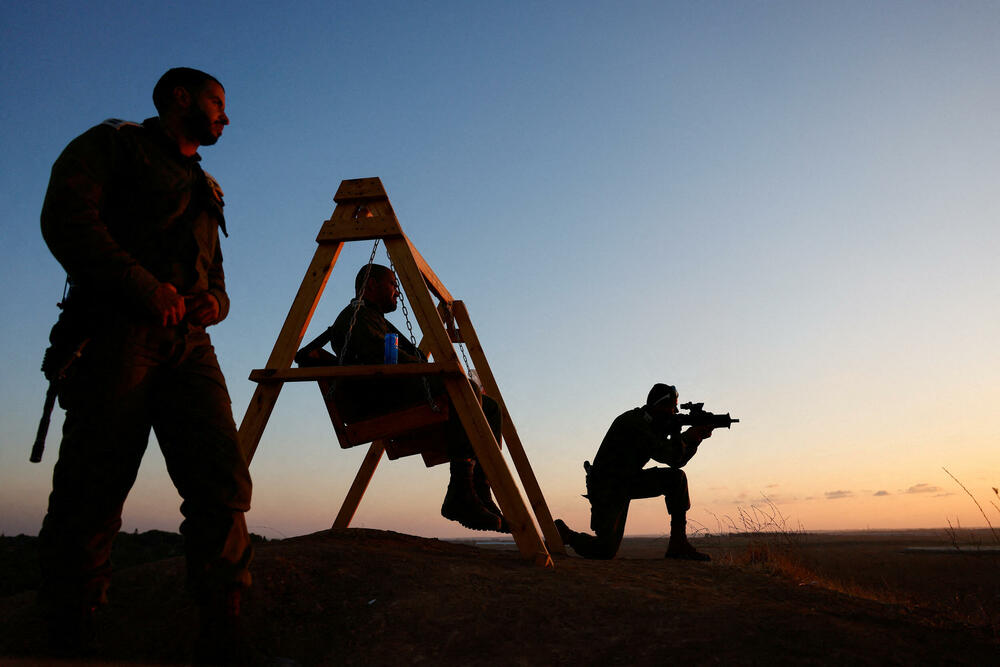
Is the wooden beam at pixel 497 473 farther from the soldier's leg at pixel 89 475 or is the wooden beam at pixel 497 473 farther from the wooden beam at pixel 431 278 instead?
the soldier's leg at pixel 89 475

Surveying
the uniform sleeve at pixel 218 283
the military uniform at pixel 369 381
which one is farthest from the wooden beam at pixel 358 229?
the uniform sleeve at pixel 218 283

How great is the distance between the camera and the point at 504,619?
3.10 m

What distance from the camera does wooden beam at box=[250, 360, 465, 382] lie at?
414 cm

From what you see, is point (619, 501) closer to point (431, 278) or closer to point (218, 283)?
point (431, 278)

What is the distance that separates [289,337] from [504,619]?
2.23 meters

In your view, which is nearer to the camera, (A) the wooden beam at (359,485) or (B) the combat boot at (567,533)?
(A) the wooden beam at (359,485)

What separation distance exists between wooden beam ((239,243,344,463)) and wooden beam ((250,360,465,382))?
0.06 metres

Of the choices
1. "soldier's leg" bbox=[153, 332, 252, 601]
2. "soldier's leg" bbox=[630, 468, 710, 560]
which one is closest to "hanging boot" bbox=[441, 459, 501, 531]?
"soldier's leg" bbox=[630, 468, 710, 560]

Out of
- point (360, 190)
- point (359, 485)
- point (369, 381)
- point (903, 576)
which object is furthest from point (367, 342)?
point (903, 576)

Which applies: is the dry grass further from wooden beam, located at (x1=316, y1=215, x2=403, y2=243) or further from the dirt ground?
wooden beam, located at (x1=316, y1=215, x2=403, y2=243)

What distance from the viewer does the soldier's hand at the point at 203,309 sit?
2.82 metres

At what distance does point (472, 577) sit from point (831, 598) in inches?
78.1

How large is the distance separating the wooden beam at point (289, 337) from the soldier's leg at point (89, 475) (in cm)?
134

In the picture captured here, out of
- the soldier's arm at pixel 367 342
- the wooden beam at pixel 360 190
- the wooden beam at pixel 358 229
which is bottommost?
the soldier's arm at pixel 367 342
